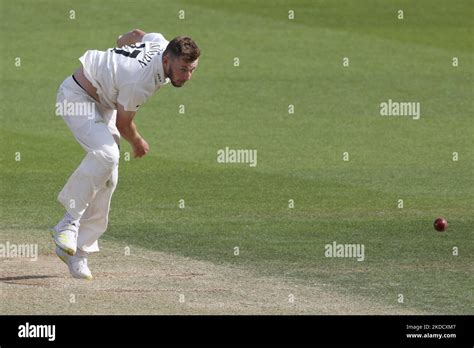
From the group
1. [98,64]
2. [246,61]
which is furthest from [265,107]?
[98,64]

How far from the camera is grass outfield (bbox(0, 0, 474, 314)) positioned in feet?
48.8

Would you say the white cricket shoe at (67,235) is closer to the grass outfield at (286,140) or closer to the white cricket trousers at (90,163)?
the white cricket trousers at (90,163)

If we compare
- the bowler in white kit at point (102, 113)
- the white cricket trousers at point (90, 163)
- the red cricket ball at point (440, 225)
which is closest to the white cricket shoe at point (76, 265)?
the bowler in white kit at point (102, 113)

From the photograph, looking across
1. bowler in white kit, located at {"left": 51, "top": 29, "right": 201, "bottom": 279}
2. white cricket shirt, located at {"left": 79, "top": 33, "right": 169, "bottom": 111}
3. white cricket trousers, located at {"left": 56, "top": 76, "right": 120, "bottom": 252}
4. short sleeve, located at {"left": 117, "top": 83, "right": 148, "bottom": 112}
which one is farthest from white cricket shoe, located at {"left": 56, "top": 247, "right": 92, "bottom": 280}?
short sleeve, located at {"left": 117, "top": 83, "right": 148, "bottom": 112}

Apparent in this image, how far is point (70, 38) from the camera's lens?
29891 millimetres

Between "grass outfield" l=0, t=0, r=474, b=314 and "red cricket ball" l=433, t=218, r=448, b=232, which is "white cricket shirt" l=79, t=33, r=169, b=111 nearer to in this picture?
"grass outfield" l=0, t=0, r=474, b=314

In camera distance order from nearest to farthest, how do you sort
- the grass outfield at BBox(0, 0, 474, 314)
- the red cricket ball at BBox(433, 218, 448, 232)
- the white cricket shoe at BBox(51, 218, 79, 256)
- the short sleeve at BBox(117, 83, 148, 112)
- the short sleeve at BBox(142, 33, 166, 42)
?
the short sleeve at BBox(117, 83, 148, 112), the white cricket shoe at BBox(51, 218, 79, 256), the short sleeve at BBox(142, 33, 166, 42), the grass outfield at BBox(0, 0, 474, 314), the red cricket ball at BBox(433, 218, 448, 232)

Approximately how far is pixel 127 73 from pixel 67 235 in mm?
1776

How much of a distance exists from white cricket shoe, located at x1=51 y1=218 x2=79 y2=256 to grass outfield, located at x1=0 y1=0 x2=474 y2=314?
1.88 m

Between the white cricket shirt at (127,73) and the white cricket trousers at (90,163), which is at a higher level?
the white cricket shirt at (127,73)

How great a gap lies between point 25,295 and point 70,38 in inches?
712

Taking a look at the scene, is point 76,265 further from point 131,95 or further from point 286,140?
point 286,140

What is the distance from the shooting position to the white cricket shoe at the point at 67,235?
42.4 feet

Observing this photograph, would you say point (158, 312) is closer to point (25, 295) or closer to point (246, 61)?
point (25, 295)
